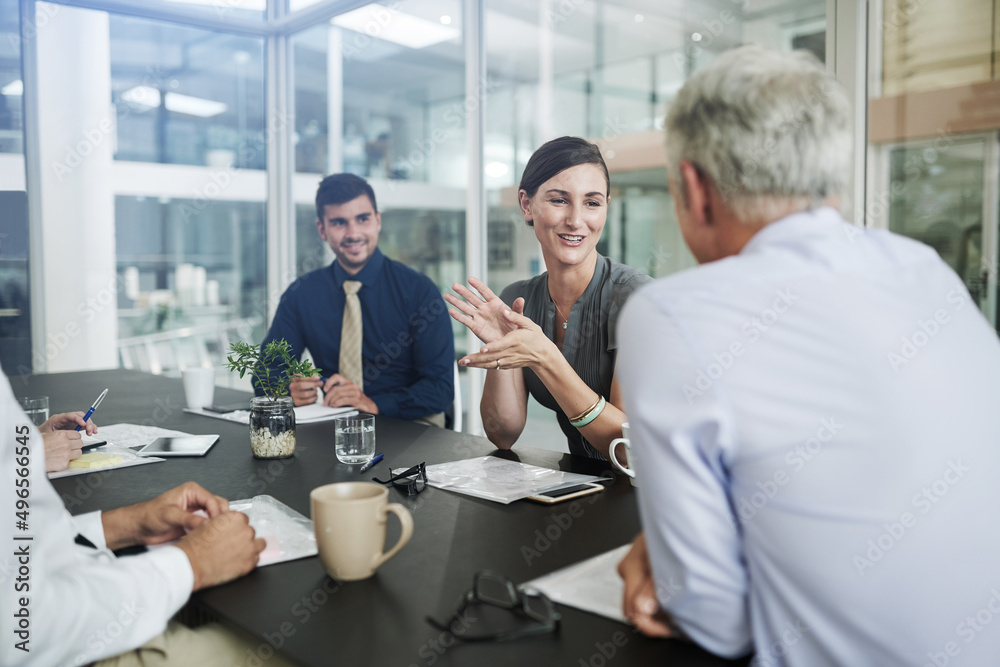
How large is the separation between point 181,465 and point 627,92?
3056 millimetres

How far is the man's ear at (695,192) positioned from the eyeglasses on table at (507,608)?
503 millimetres

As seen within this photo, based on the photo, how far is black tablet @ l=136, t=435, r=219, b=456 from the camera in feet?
5.52

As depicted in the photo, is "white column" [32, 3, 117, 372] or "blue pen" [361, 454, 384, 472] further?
"white column" [32, 3, 117, 372]

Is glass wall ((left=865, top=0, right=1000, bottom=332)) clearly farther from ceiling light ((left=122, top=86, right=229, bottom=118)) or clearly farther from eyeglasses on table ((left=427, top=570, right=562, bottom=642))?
ceiling light ((left=122, top=86, right=229, bottom=118))

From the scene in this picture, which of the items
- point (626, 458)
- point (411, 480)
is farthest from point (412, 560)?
point (626, 458)

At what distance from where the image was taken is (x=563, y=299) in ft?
7.21

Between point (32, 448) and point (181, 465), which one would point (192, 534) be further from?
point (181, 465)

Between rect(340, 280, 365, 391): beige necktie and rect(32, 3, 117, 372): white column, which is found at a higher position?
rect(32, 3, 117, 372): white column

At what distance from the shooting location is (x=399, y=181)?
469 cm

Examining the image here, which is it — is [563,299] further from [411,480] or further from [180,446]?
[180,446]

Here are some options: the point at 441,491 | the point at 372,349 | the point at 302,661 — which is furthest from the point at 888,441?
the point at 372,349

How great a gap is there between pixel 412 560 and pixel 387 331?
1.97 m

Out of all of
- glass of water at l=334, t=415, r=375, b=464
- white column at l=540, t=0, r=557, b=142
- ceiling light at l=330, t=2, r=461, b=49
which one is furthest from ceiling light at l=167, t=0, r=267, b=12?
glass of water at l=334, t=415, r=375, b=464

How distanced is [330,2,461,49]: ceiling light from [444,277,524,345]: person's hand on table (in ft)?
9.69
